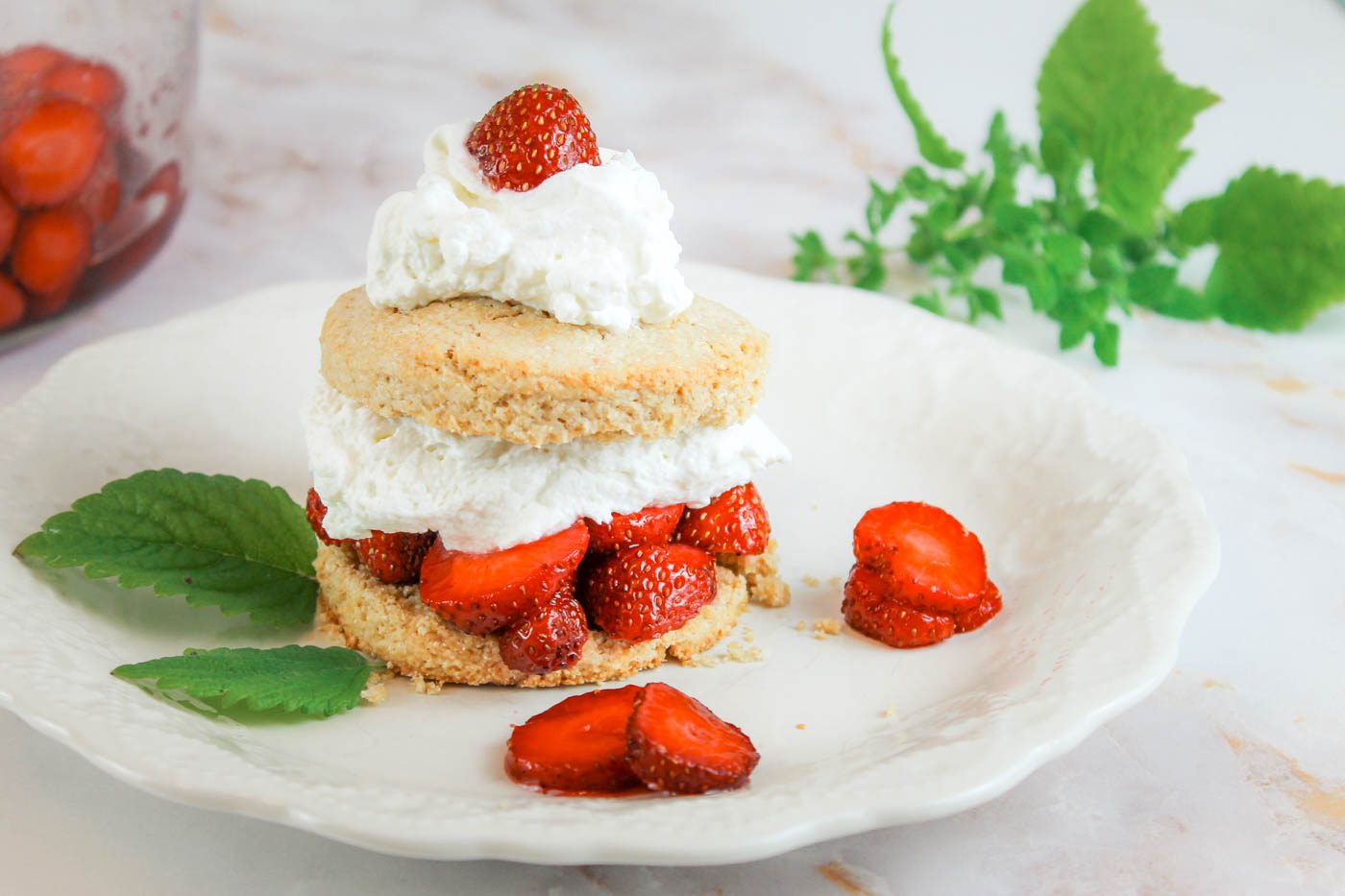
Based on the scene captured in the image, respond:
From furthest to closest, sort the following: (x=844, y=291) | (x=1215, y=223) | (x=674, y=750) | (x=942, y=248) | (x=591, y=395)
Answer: (x=942, y=248)
(x=1215, y=223)
(x=844, y=291)
(x=591, y=395)
(x=674, y=750)

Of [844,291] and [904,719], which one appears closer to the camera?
[904,719]

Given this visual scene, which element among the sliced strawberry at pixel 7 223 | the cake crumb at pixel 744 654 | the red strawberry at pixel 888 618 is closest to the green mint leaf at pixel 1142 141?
the red strawberry at pixel 888 618

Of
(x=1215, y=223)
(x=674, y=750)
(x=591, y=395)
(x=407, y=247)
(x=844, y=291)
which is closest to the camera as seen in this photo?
Answer: (x=674, y=750)

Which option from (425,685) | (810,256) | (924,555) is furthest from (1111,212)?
(425,685)

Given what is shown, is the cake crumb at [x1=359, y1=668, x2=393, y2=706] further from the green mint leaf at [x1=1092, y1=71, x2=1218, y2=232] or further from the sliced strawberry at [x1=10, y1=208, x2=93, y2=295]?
the green mint leaf at [x1=1092, y1=71, x2=1218, y2=232]

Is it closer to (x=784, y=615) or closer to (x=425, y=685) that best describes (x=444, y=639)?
(x=425, y=685)

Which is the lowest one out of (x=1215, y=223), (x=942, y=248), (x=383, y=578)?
(x=383, y=578)

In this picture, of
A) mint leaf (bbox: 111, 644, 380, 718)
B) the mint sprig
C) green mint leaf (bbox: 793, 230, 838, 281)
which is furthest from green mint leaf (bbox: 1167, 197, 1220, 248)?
mint leaf (bbox: 111, 644, 380, 718)

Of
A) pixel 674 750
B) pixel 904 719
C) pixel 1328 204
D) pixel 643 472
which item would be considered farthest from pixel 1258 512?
pixel 674 750

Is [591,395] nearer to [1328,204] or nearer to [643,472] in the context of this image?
[643,472]
